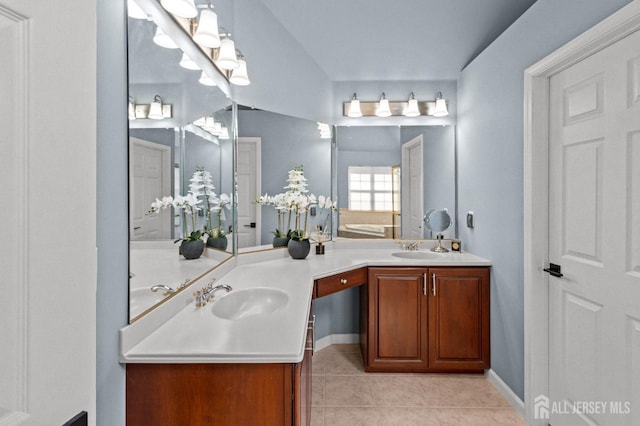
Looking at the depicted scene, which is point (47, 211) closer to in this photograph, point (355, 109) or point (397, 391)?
point (397, 391)

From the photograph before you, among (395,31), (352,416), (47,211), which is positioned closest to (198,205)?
(47,211)

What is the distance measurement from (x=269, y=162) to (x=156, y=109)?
138 centimetres

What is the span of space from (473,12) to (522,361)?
2195 mm

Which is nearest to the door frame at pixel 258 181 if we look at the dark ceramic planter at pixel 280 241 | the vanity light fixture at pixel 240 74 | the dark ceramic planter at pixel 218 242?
the dark ceramic planter at pixel 280 241

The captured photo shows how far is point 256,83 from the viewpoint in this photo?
2461 millimetres

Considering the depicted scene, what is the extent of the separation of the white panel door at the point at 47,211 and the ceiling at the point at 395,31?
2.05 meters

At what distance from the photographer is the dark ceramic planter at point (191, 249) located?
1.55 metres

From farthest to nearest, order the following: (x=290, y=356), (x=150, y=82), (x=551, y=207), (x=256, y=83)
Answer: (x=256, y=83)
(x=551, y=207)
(x=150, y=82)
(x=290, y=356)

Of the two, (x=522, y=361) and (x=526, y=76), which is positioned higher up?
(x=526, y=76)

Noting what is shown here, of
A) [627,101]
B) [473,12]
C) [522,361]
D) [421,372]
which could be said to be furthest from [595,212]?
[421,372]

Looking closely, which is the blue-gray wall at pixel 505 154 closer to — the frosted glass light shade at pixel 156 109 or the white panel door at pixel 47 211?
the frosted glass light shade at pixel 156 109

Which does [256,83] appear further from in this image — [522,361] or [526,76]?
[522,361]

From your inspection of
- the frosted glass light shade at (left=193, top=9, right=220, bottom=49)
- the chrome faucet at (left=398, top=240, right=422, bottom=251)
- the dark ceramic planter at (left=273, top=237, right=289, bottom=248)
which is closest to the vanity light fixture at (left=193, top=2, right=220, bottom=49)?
the frosted glass light shade at (left=193, top=9, right=220, bottom=49)

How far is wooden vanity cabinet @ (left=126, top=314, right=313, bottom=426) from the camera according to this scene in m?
1.06
